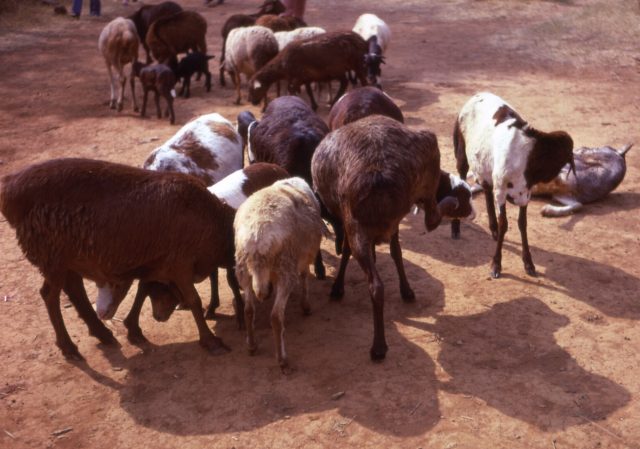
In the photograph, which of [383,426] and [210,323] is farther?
[210,323]

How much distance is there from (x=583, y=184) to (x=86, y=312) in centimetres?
570

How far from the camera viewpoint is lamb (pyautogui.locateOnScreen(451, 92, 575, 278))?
638 centimetres

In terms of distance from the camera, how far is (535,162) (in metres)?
6.41

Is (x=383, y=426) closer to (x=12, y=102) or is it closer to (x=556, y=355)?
(x=556, y=355)

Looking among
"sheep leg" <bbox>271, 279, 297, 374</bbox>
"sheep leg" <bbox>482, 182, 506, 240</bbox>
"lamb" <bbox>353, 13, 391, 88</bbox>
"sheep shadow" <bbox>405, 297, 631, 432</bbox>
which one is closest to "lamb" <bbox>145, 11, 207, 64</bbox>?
"lamb" <bbox>353, 13, 391, 88</bbox>

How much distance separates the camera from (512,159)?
6.39 meters

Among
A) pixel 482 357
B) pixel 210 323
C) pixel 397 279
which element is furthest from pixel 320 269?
pixel 482 357

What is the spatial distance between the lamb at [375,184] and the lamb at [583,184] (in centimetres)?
248

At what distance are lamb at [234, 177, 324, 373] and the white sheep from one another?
64.4 inches

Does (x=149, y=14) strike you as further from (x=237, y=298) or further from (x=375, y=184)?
(x=375, y=184)

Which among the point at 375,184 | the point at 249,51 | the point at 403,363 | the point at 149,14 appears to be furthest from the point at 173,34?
the point at 403,363

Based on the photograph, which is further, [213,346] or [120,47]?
[120,47]

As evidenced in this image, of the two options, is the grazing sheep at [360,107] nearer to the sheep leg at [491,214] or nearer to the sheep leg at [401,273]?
the sheep leg at [491,214]

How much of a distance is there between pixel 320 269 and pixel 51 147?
578cm
